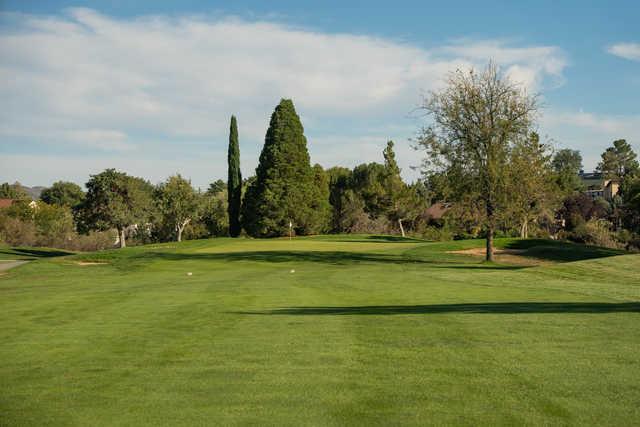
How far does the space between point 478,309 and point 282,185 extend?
48288 millimetres

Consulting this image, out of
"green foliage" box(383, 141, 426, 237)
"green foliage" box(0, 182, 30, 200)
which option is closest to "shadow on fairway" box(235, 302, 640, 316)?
"green foliage" box(383, 141, 426, 237)

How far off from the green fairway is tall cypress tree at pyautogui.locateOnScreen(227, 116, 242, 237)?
45.4 metres

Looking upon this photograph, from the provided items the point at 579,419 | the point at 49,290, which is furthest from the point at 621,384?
the point at 49,290

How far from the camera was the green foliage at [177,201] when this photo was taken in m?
61.9

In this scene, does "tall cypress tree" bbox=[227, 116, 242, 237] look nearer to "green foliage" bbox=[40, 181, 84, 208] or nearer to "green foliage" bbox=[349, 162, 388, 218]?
"green foliage" bbox=[349, 162, 388, 218]

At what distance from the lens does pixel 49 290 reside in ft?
58.3

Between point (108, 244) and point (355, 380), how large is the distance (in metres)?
61.7

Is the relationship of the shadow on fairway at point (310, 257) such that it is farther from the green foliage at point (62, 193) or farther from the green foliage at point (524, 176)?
the green foliage at point (62, 193)

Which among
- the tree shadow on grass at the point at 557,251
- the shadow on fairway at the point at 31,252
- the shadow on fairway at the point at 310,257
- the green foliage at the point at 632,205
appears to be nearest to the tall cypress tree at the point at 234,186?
the shadow on fairway at the point at 31,252

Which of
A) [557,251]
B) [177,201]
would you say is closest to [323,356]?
[557,251]

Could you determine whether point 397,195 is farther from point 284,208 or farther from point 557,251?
point 557,251

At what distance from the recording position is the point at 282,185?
59.5 metres

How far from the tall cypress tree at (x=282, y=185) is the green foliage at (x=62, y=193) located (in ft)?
187

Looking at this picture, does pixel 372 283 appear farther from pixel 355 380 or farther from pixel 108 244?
pixel 108 244
